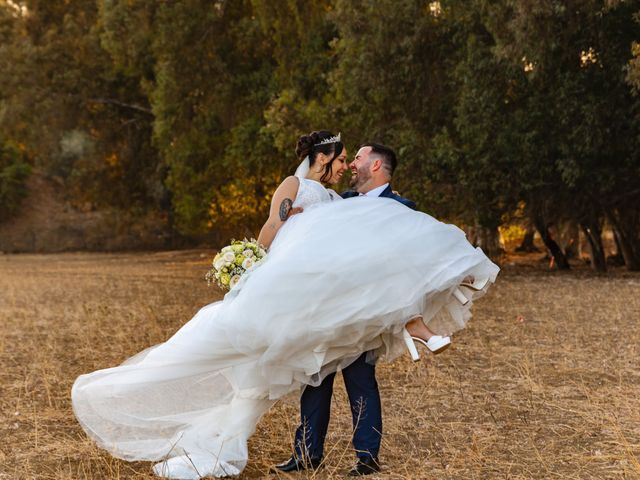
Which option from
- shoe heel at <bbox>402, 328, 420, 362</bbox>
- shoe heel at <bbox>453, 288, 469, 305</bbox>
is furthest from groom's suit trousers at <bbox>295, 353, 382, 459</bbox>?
shoe heel at <bbox>453, 288, 469, 305</bbox>

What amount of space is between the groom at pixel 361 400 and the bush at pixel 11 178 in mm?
47176

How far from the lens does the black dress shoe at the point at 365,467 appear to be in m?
5.27

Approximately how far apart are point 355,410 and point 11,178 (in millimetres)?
48009

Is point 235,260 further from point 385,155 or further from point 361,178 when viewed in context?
point 385,155

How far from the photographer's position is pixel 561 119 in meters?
19.5

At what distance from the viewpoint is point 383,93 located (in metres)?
20.5

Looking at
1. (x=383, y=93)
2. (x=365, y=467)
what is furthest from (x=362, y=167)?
(x=383, y=93)

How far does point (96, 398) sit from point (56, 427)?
5.66 feet

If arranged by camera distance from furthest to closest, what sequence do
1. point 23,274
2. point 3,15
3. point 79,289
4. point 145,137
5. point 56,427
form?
point 145,137 < point 3,15 < point 23,274 < point 79,289 < point 56,427


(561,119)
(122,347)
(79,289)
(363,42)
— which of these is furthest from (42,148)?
(122,347)

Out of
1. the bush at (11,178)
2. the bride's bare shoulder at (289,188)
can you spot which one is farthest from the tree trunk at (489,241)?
the bush at (11,178)

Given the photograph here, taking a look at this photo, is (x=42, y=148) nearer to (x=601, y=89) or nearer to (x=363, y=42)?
(x=363, y=42)

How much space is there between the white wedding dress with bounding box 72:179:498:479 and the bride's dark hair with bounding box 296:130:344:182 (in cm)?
14

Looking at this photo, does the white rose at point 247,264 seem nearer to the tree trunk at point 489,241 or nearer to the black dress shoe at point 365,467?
the black dress shoe at point 365,467
